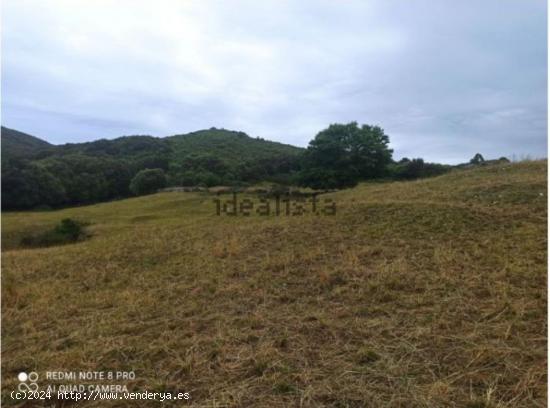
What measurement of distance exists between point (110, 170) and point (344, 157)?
22.6m

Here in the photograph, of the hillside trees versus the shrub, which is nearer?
the shrub

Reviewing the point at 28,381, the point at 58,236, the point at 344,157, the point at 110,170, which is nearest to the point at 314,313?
the point at 28,381

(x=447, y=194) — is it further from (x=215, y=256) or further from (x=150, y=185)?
(x=150, y=185)

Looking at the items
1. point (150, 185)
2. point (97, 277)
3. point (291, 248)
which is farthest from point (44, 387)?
point (150, 185)

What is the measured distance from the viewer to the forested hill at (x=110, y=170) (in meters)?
30.9

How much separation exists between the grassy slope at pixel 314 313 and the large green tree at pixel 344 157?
2132 centimetres

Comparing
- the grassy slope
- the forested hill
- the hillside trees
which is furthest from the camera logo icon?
the hillside trees

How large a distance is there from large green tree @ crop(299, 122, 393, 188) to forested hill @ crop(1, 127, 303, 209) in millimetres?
4312

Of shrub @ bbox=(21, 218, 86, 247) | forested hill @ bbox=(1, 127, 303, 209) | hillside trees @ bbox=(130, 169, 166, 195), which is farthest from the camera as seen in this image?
hillside trees @ bbox=(130, 169, 166, 195)

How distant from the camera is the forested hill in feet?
101

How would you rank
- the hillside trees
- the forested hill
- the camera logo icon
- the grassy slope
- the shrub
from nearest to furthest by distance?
the grassy slope → the camera logo icon → the shrub → the forested hill → the hillside trees

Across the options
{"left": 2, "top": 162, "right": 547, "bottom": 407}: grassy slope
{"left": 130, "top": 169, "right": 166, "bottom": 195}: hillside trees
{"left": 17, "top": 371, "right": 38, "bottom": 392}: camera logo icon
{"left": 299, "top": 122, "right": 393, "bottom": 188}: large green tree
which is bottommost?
{"left": 17, "top": 371, "right": 38, "bottom": 392}: camera logo icon

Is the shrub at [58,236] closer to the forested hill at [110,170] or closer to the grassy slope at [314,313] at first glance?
the grassy slope at [314,313]

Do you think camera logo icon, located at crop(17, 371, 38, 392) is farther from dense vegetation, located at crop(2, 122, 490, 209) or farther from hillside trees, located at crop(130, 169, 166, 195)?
hillside trees, located at crop(130, 169, 166, 195)
